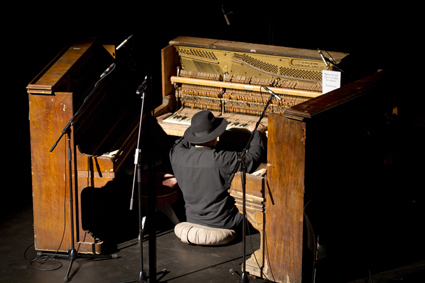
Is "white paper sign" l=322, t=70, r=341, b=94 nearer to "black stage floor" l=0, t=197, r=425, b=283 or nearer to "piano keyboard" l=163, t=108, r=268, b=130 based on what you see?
"piano keyboard" l=163, t=108, r=268, b=130

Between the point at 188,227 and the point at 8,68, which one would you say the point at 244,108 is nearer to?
the point at 188,227

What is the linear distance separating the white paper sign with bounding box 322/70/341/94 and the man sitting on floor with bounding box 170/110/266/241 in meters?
0.71

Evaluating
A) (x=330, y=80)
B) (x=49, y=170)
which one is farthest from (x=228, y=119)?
(x=49, y=170)

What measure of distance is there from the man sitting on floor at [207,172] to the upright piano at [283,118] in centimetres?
37

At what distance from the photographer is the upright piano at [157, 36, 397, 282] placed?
5379mm

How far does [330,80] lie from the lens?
249 inches

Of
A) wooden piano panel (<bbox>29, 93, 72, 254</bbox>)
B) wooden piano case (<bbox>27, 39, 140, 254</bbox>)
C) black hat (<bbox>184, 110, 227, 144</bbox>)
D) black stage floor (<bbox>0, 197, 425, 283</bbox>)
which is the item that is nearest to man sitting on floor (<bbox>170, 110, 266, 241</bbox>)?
black hat (<bbox>184, 110, 227, 144</bbox>)

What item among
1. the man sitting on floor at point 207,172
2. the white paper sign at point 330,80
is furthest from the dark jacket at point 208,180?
the white paper sign at point 330,80

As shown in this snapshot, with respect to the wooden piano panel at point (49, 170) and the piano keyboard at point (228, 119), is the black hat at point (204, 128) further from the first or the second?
the wooden piano panel at point (49, 170)

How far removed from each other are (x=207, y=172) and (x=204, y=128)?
41 centimetres

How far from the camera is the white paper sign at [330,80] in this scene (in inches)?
247

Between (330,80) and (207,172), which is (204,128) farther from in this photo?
(330,80)

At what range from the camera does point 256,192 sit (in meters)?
5.65

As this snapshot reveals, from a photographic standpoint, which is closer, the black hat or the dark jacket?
the dark jacket
